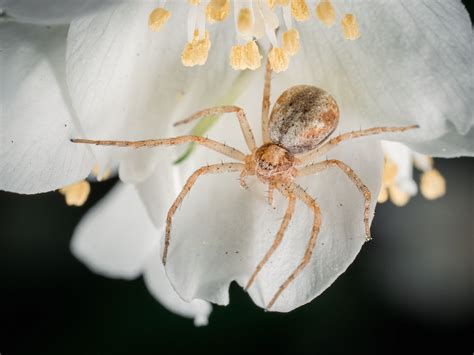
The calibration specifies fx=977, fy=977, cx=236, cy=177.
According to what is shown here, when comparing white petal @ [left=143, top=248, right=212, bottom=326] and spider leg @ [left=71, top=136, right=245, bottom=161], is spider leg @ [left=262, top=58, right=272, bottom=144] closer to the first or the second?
spider leg @ [left=71, top=136, right=245, bottom=161]

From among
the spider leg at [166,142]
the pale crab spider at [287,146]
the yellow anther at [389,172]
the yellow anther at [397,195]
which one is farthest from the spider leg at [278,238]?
the yellow anther at [397,195]

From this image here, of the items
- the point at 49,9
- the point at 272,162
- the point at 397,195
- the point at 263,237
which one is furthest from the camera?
the point at 397,195

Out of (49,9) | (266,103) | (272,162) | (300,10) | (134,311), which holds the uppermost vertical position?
(49,9)

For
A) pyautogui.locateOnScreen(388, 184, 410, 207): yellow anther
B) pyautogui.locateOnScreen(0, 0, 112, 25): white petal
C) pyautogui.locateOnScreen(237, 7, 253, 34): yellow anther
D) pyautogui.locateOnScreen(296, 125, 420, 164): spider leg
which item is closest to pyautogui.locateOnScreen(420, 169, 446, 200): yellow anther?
pyautogui.locateOnScreen(388, 184, 410, 207): yellow anther

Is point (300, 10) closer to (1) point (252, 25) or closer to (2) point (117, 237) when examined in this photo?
(1) point (252, 25)

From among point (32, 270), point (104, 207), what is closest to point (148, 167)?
point (104, 207)

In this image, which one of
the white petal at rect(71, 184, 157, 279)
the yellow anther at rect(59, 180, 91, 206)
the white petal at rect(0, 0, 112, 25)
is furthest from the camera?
the white petal at rect(71, 184, 157, 279)

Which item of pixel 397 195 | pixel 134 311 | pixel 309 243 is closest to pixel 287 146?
pixel 309 243
